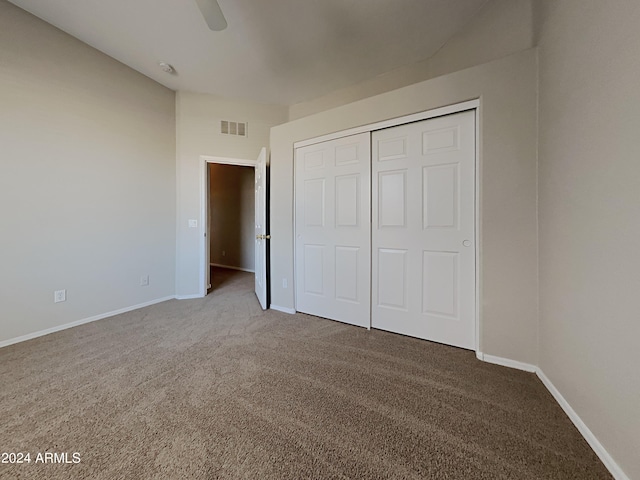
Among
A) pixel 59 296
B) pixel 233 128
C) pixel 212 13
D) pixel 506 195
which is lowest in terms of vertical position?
pixel 59 296

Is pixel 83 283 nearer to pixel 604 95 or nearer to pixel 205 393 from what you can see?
pixel 205 393

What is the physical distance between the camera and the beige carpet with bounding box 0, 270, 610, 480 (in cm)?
102

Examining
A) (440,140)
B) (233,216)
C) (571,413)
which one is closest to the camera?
(571,413)

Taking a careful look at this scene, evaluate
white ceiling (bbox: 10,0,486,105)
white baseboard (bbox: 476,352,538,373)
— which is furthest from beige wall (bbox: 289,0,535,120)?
white baseboard (bbox: 476,352,538,373)

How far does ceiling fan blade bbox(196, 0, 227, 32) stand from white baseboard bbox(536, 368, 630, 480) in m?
3.02

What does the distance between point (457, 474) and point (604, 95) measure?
1.81m

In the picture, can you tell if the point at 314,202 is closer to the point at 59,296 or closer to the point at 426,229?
the point at 426,229

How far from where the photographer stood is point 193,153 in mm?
3576

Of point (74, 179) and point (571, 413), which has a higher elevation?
point (74, 179)

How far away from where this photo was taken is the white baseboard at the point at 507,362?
171 cm

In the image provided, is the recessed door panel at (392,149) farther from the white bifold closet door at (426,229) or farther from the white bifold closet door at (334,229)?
the white bifold closet door at (334,229)

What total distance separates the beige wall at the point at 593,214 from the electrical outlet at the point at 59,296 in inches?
164

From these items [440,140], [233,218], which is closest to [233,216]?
[233,218]

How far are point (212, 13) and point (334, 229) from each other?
194 centimetres
